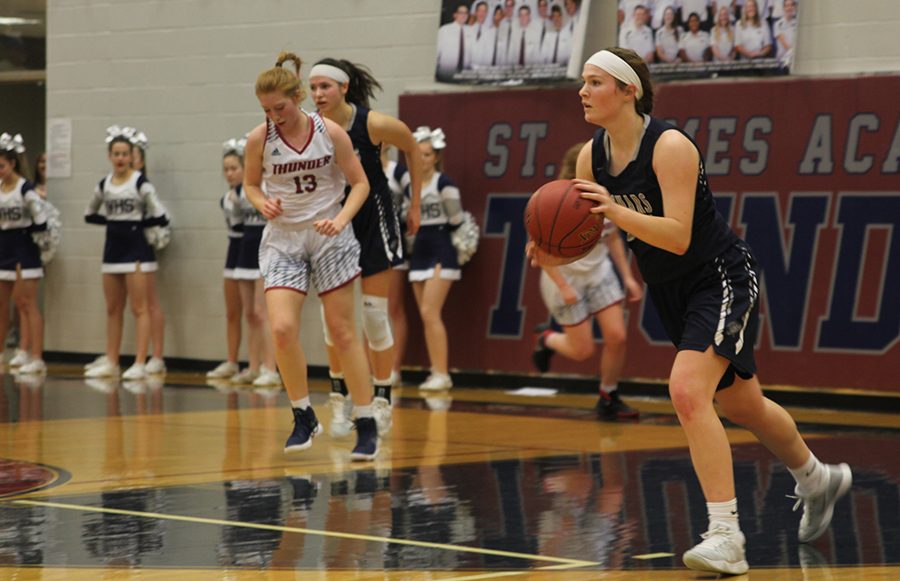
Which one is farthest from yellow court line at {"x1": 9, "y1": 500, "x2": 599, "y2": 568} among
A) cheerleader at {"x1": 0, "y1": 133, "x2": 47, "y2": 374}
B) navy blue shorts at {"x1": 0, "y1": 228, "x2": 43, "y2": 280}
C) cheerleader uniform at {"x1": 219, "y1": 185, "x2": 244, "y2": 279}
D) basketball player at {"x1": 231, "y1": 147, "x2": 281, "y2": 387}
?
navy blue shorts at {"x1": 0, "y1": 228, "x2": 43, "y2": 280}

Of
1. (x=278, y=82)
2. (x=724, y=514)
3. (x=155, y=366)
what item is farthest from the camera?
(x=155, y=366)

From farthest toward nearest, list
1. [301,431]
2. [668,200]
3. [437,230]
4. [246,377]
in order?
[246,377], [437,230], [301,431], [668,200]

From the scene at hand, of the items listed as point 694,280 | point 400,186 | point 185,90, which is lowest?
point 694,280

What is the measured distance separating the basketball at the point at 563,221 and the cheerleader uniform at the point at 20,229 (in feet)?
30.9

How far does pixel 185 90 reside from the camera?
47.2 feet

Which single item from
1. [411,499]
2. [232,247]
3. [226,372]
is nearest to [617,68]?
[411,499]

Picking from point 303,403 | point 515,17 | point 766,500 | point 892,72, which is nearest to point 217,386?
point 515,17

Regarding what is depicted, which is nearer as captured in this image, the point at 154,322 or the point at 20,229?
the point at 154,322

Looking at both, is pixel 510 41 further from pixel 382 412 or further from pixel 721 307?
pixel 721 307

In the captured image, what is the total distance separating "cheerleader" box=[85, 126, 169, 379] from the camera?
43.7 feet

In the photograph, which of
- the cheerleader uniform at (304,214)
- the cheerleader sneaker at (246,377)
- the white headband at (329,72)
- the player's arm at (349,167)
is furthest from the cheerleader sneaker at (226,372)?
the player's arm at (349,167)

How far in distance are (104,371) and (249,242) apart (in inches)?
73.4

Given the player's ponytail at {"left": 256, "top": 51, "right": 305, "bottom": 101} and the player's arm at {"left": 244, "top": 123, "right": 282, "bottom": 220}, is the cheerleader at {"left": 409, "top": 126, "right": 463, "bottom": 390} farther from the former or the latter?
the player's ponytail at {"left": 256, "top": 51, "right": 305, "bottom": 101}

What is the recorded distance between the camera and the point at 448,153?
498 inches
